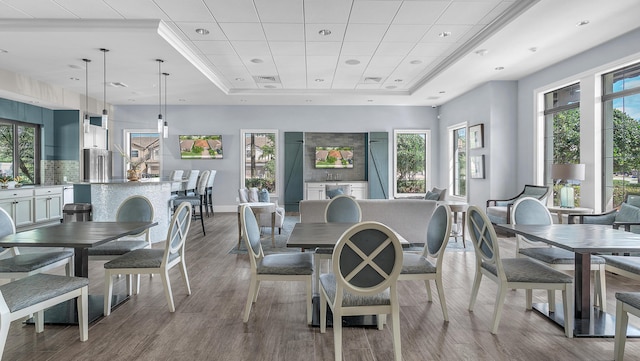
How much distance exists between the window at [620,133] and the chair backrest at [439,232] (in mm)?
3646

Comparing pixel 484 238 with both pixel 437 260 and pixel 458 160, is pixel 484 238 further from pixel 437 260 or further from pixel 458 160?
pixel 458 160

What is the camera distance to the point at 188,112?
9859mm

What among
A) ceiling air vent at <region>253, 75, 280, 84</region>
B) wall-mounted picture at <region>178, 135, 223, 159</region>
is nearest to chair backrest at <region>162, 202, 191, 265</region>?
ceiling air vent at <region>253, 75, 280, 84</region>

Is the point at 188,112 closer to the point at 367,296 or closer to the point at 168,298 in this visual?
the point at 168,298

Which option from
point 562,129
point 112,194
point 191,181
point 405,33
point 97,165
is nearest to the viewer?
point 405,33

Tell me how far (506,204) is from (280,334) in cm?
561

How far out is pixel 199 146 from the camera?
989cm

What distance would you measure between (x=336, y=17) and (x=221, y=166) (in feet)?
20.9

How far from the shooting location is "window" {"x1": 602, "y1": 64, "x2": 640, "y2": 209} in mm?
4957

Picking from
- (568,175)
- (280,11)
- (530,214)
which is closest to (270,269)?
(530,214)

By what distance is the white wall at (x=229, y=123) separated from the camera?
32.3ft

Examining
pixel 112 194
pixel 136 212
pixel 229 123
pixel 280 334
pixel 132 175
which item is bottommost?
pixel 280 334

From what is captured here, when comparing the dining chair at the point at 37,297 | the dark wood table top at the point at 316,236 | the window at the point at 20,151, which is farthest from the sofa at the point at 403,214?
the window at the point at 20,151

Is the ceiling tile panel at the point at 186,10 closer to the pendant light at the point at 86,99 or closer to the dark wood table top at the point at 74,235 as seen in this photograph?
the pendant light at the point at 86,99
